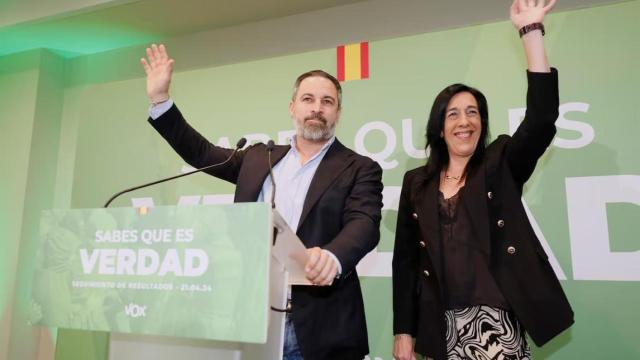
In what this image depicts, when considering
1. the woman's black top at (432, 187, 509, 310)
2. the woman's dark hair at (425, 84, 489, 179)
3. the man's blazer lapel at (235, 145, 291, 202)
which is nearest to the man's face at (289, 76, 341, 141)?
the man's blazer lapel at (235, 145, 291, 202)

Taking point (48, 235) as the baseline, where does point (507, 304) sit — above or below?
below

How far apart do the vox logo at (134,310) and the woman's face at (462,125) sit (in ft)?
3.76

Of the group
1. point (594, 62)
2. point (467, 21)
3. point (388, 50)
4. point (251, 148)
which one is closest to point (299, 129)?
point (251, 148)

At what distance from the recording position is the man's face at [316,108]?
5.58ft

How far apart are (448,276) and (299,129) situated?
711mm

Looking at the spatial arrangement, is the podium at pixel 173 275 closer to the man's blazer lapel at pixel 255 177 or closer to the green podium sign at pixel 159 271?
the green podium sign at pixel 159 271

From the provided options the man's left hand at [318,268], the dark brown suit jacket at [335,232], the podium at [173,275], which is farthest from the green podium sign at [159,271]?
the dark brown suit jacket at [335,232]

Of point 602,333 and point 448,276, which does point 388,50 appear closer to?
point 448,276

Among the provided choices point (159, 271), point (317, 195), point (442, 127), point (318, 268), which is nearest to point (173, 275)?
point (159, 271)

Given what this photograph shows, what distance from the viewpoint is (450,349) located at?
58.7 inches

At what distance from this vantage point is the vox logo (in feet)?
3.04

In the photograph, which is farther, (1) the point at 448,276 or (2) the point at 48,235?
(1) the point at 448,276

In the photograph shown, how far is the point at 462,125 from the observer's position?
166cm

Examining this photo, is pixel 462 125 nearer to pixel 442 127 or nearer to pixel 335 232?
pixel 442 127
